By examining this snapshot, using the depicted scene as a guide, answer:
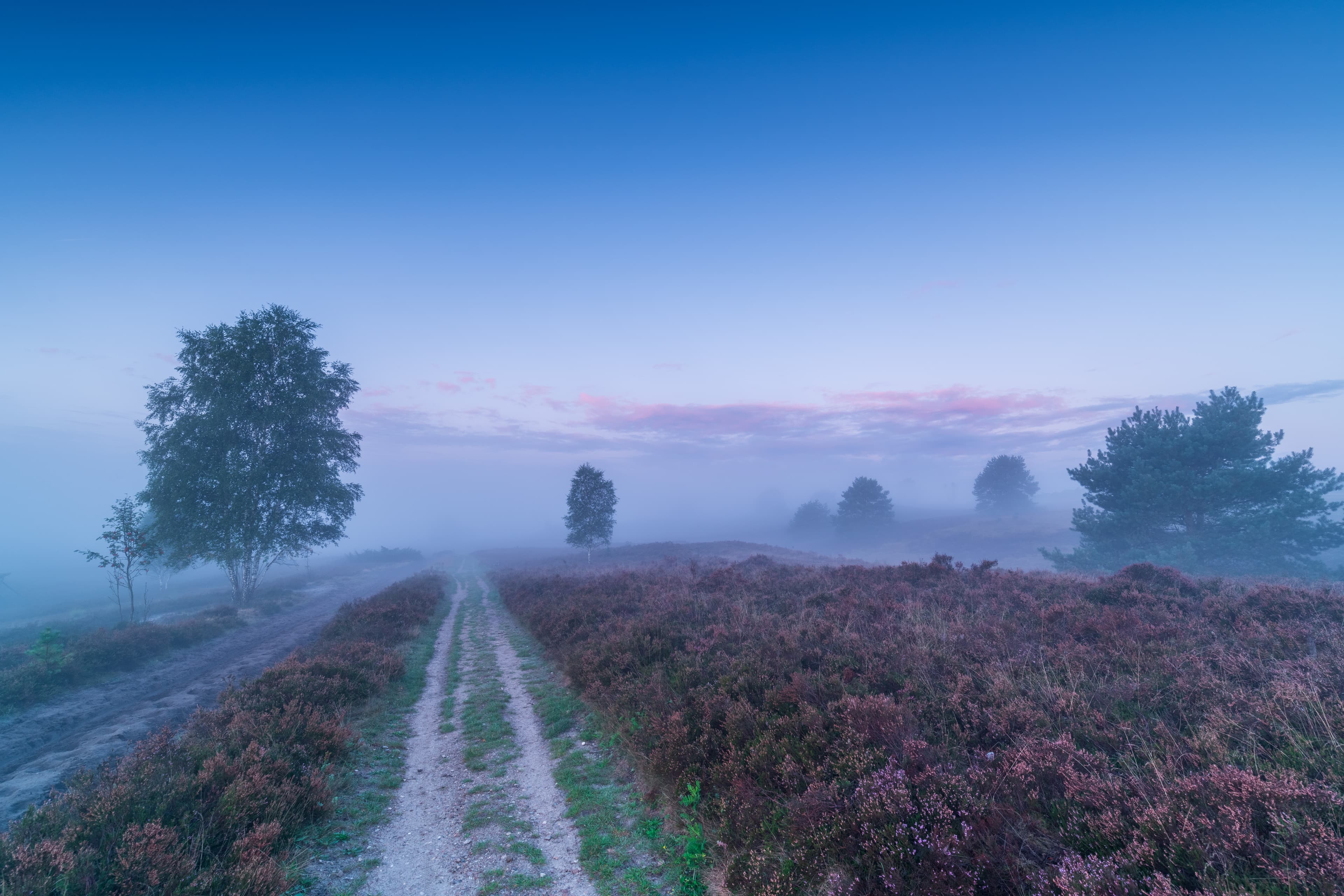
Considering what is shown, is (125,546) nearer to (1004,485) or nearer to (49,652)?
(49,652)

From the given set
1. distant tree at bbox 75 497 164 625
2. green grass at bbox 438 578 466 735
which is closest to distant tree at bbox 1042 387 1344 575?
green grass at bbox 438 578 466 735

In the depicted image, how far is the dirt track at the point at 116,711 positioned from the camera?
948 cm

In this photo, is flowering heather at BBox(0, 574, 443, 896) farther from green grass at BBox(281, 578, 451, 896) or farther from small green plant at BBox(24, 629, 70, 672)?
small green plant at BBox(24, 629, 70, 672)

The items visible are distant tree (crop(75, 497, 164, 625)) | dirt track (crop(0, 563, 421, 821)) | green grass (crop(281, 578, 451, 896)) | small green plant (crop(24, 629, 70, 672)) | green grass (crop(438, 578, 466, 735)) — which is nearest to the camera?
green grass (crop(281, 578, 451, 896))

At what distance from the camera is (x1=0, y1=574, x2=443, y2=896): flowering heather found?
15.5 ft

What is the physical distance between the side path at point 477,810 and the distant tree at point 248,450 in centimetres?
2272

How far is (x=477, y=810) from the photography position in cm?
758

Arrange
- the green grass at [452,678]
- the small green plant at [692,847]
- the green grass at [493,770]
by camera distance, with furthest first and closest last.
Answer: the green grass at [452,678], the green grass at [493,770], the small green plant at [692,847]

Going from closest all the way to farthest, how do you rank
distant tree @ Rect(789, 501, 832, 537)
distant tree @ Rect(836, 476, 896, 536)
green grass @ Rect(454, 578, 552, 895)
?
green grass @ Rect(454, 578, 552, 895), distant tree @ Rect(836, 476, 896, 536), distant tree @ Rect(789, 501, 832, 537)

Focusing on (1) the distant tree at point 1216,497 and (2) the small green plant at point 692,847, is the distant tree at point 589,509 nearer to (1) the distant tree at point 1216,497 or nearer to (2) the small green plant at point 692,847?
(1) the distant tree at point 1216,497

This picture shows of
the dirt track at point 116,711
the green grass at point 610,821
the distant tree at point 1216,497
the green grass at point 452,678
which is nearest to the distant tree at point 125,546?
the dirt track at point 116,711

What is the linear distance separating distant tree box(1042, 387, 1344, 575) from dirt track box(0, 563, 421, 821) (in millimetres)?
42415

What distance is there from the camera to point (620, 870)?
→ 6.13 m

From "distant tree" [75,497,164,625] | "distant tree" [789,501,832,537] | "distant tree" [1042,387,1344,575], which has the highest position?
"distant tree" [75,497,164,625]
